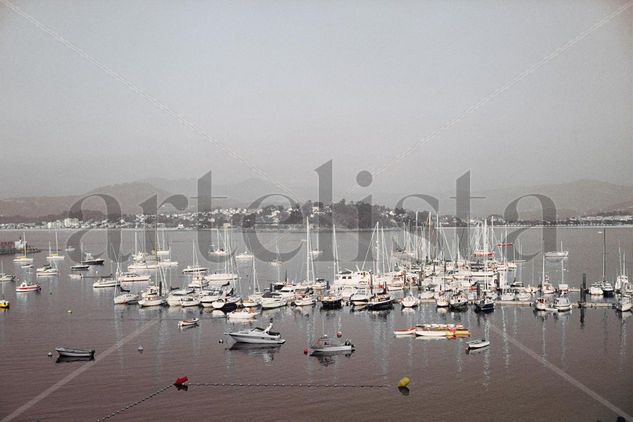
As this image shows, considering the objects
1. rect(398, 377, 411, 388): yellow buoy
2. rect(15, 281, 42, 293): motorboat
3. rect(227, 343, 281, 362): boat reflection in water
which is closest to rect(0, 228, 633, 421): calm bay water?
rect(227, 343, 281, 362): boat reflection in water

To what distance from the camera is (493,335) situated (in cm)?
1945

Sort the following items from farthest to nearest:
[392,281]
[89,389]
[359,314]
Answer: [392,281], [359,314], [89,389]

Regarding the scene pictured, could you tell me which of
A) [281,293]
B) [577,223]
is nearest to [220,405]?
[281,293]

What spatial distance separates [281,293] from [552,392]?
566 inches

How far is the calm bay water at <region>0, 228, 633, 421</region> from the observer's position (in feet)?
42.0

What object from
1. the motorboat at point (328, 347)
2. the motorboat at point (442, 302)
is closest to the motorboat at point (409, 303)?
the motorboat at point (442, 302)

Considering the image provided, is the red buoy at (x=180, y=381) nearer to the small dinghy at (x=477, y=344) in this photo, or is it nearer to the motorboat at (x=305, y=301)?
the small dinghy at (x=477, y=344)

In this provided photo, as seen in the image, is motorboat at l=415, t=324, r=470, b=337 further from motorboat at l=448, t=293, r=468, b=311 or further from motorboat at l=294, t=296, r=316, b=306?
motorboat at l=294, t=296, r=316, b=306

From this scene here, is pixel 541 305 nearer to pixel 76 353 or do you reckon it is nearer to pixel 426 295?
pixel 426 295

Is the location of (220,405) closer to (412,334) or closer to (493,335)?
(412,334)

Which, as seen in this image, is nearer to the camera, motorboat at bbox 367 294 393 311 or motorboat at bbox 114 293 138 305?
motorboat at bbox 367 294 393 311

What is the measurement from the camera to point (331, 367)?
1594 cm

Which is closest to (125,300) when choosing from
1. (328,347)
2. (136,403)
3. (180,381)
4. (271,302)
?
(271,302)

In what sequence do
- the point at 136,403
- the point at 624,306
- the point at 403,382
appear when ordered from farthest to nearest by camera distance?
the point at 624,306 < the point at 403,382 < the point at 136,403
